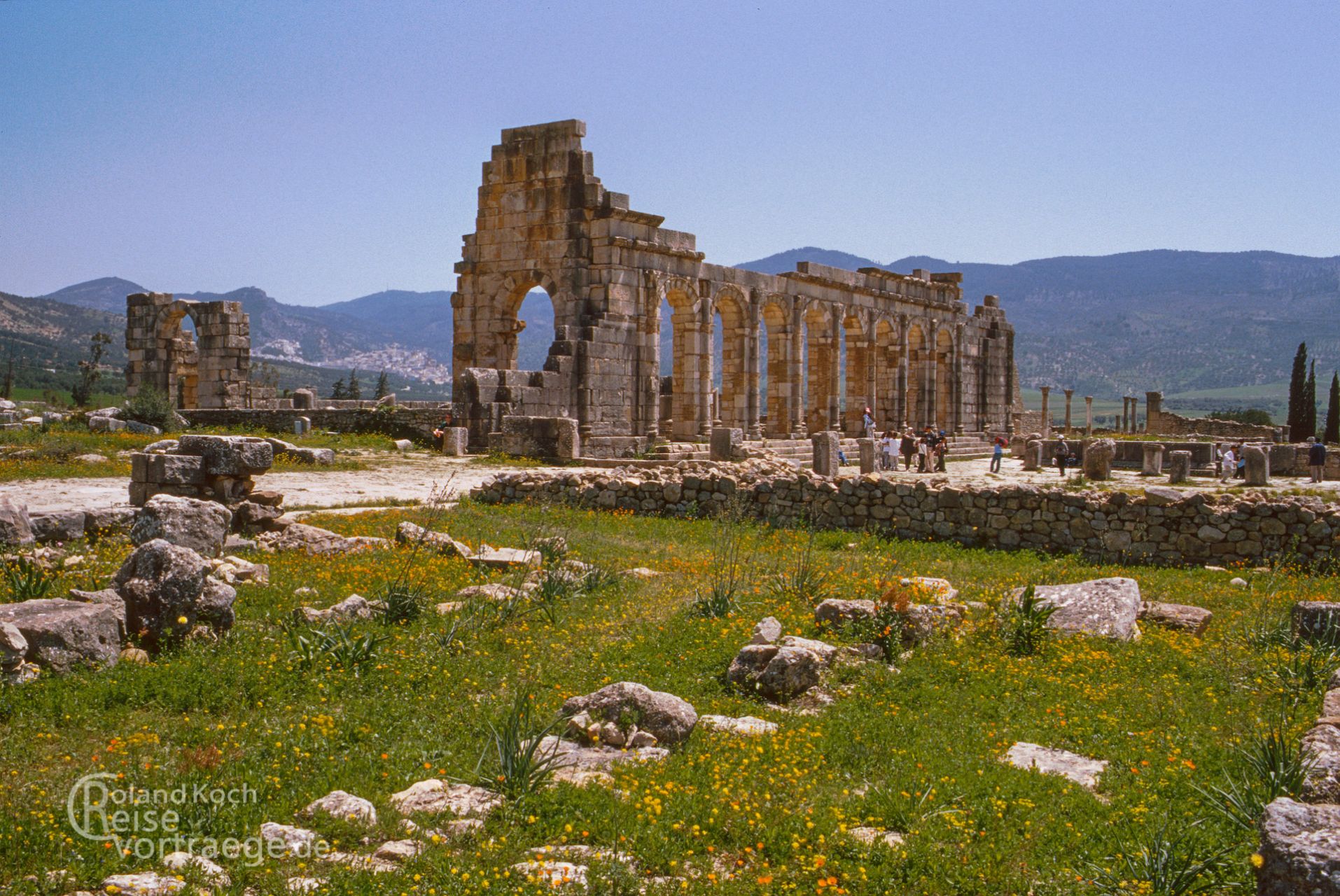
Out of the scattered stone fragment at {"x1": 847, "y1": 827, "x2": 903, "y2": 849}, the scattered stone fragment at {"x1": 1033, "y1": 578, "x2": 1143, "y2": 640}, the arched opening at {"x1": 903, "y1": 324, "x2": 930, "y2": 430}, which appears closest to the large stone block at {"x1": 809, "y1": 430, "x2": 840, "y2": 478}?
the scattered stone fragment at {"x1": 1033, "y1": 578, "x2": 1143, "y2": 640}

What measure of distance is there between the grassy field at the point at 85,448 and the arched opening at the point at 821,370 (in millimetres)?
16273

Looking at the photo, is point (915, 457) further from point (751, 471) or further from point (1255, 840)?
point (1255, 840)

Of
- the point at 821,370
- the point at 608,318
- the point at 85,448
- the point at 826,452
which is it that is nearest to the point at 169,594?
the point at 85,448

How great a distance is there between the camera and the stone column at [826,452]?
26203 mm

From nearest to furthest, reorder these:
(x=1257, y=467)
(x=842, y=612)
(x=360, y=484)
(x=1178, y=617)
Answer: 1. (x=842, y=612)
2. (x=1178, y=617)
3. (x=360, y=484)
4. (x=1257, y=467)

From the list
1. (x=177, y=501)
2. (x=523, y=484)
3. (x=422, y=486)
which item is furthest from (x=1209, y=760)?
(x=422, y=486)

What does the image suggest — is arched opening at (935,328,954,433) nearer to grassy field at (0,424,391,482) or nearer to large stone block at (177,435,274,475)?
grassy field at (0,424,391,482)

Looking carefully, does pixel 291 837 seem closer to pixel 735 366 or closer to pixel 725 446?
pixel 725 446

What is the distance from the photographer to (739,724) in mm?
7273

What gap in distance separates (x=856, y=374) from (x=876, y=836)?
36489mm

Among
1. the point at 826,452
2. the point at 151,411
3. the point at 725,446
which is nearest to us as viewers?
the point at 826,452

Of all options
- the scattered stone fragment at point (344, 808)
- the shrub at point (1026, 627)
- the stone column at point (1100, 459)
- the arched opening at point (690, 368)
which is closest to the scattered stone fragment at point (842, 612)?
the shrub at point (1026, 627)

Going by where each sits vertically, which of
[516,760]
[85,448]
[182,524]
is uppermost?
[85,448]

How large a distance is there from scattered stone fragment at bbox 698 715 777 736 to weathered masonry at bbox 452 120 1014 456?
18.8m
